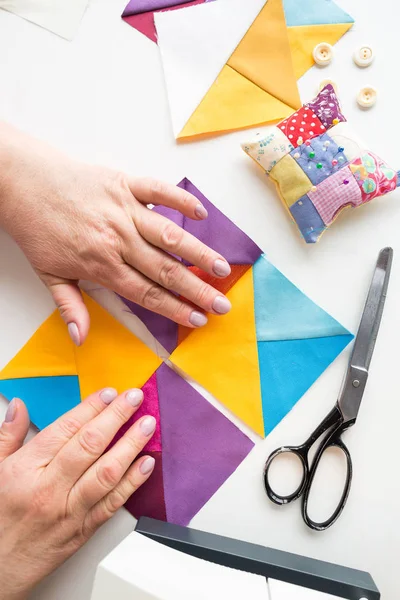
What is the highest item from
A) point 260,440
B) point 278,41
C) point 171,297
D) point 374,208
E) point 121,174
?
point 278,41

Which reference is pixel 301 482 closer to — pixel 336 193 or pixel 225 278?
pixel 225 278

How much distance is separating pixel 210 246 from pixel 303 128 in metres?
0.23

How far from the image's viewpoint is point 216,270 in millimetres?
803

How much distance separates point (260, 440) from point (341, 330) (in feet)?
0.71

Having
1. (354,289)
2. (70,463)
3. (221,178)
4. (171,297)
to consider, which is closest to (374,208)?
(354,289)

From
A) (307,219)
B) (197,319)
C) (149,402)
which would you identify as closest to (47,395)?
(149,402)

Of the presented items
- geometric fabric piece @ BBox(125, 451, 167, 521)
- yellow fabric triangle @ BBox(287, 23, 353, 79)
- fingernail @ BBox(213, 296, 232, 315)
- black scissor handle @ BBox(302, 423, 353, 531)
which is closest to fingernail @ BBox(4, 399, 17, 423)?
geometric fabric piece @ BBox(125, 451, 167, 521)

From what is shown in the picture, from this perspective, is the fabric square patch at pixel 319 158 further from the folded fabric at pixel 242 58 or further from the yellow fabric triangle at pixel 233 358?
the yellow fabric triangle at pixel 233 358

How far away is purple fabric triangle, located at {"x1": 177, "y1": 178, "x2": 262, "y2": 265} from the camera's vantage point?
854mm

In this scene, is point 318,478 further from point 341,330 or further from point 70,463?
point 70,463

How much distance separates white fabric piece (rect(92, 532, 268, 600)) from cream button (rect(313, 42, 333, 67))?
2.51ft

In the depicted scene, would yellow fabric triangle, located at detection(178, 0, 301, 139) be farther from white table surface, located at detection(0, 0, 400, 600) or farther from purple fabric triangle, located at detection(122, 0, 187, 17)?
purple fabric triangle, located at detection(122, 0, 187, 17)

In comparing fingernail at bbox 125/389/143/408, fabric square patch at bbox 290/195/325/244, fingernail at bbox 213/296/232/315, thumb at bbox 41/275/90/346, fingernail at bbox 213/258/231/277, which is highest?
fabric square patch at bbox 290/195/325/244

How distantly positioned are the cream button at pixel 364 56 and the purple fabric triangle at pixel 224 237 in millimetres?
328
